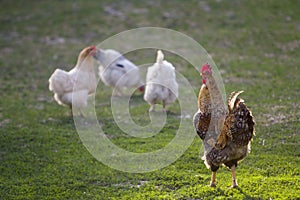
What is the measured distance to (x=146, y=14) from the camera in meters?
21.4

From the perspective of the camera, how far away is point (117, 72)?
14062 millimetres

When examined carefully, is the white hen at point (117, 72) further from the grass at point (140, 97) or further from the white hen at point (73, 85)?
the white hen at point (73, 85)

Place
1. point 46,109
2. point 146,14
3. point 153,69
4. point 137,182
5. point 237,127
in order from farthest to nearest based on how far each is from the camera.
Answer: point 146,14
point 46,109
point 153,69
point 137,182
point 237,127

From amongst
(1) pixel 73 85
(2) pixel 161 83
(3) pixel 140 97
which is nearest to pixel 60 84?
(1) pixel 73 85

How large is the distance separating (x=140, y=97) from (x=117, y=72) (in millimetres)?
1109

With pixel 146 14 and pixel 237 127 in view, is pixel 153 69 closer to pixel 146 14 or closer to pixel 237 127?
pixel 237 127

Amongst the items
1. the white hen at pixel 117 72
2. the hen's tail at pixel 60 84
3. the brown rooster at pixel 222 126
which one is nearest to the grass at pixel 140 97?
the white hen at pixel 117 72

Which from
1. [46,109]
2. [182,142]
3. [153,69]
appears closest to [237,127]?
[182,142]

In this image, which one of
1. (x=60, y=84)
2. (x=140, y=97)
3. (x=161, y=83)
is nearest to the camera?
(x=161, y=83)

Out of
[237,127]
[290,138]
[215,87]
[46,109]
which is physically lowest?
[46,109]

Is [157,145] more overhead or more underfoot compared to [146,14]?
more underfoot

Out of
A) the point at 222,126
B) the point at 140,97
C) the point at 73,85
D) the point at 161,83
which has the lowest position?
the point at 140,97

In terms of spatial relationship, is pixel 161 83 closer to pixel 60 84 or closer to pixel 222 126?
pixel 60 84

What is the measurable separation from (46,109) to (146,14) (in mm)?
9619
